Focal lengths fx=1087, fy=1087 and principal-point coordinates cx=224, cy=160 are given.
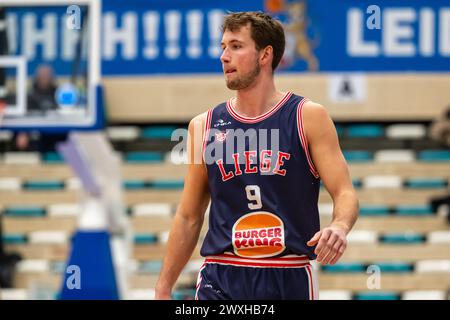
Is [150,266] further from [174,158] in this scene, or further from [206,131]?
[206,131]

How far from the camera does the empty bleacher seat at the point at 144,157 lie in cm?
1312

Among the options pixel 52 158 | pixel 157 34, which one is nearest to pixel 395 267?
pixel 157 34

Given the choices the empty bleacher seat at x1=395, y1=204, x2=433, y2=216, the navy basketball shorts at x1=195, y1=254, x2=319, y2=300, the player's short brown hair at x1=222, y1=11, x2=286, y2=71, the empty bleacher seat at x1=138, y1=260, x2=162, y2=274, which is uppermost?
the player's short brown hair at x1=222, y1=11, x2=286, y2=71

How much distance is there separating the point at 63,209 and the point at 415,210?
13.6 feet

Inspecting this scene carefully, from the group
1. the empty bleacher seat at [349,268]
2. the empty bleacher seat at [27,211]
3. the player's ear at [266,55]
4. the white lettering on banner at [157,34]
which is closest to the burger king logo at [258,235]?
the player's ear at [266,55]

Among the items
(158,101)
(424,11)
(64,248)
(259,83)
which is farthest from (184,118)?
(259,83)

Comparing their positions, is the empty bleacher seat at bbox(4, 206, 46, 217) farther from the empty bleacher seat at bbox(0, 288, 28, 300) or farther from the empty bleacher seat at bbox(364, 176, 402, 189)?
the empty bleacher seat at bbox(364, 176, 402, 189)

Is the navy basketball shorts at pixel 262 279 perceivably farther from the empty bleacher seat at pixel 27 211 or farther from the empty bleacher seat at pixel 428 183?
the empty bleacher seat at pixel 27 211

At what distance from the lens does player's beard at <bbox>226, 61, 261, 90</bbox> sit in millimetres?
4691

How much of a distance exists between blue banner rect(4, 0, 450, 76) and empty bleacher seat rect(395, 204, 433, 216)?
159 centimetres

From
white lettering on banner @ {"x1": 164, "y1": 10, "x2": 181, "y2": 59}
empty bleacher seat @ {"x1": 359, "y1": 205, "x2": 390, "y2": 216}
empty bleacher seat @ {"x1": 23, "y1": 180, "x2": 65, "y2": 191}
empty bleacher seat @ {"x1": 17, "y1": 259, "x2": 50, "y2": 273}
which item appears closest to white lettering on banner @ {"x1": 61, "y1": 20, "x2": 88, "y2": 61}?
white lettering on banner @ {"x1": 164, "y1": 10, "x2": 181, "y2": 59}

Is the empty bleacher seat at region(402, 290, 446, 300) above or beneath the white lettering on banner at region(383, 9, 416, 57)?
beneath

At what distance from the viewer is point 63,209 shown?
13016 mm
